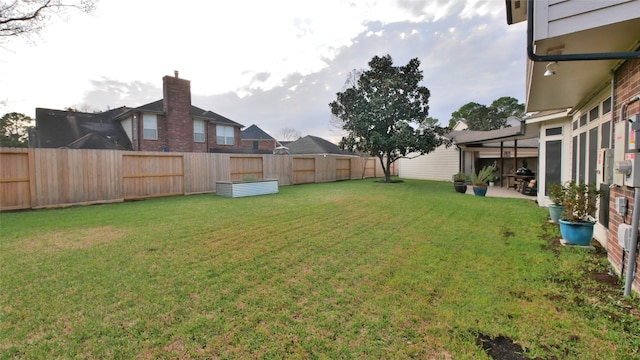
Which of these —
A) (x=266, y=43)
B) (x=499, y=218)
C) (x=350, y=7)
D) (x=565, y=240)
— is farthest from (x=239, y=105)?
(x=565, y=240)

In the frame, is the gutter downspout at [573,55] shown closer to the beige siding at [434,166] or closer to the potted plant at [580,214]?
the potted plant at [580,214]

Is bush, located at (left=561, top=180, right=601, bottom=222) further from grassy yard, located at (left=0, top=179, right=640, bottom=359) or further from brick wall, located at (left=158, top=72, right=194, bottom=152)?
brick wall, located at (left=158, top=72, right=194, bottom=152)

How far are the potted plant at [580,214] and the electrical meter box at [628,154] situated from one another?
1419mm

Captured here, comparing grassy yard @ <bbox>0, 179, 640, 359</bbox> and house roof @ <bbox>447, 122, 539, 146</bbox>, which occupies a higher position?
house roof @ <bbox>447, 122, 539, 146</bbox>

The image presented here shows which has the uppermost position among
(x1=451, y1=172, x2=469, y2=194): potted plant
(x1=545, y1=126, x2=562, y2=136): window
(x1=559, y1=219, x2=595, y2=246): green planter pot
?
(x1=545, y1=126, x2=562, y2=136): window

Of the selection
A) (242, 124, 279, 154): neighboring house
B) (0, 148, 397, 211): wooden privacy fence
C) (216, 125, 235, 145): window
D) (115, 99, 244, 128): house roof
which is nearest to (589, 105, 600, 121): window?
(0, 148, 397, 211): wooden privacy fence

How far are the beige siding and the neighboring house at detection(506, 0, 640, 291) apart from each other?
12471 mm

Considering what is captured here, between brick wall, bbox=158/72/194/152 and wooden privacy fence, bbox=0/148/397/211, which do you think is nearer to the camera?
wooden privacy fence, bbox=0/148/397/211

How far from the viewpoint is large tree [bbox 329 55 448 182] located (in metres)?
15.4

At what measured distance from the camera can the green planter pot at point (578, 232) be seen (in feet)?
12.6

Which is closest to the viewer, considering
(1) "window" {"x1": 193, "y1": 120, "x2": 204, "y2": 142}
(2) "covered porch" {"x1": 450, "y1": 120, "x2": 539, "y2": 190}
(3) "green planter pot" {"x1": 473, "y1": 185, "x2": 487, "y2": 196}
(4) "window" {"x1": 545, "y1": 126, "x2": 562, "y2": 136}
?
(4) "window" {"x1": 545, "y1": 126, "x2": 562, "y2": 136}

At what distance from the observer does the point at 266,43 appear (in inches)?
424

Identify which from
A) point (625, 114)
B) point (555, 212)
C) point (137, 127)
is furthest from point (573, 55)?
point (137, 127)

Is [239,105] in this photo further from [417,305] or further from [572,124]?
[417,305]
